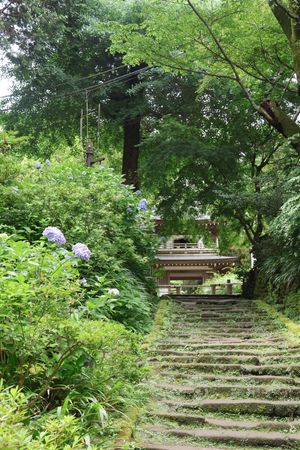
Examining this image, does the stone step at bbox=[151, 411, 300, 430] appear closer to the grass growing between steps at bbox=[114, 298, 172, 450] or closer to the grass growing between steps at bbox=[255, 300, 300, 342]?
the grass growing between steps at bbox=[114, 298, 172, 450]

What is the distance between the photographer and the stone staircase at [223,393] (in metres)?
3.26

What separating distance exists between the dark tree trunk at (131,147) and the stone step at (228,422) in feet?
32.0

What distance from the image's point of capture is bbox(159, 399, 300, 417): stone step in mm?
3775

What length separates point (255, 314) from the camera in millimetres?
8359

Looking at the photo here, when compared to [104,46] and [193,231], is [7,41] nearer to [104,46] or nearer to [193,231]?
[104,46]

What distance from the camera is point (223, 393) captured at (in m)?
4.21

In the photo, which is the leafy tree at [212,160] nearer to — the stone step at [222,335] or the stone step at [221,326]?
the stone step at [221,326]

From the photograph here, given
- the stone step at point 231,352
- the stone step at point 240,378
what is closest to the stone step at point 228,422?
the stone step at point 240,378

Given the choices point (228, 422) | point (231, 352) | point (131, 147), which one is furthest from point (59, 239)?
point (131, 147)

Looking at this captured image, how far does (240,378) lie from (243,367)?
1.03 feet

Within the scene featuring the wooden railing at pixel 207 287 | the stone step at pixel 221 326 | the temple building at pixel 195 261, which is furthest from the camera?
the temple building at pixel 195 261

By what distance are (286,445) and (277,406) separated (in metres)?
0.61

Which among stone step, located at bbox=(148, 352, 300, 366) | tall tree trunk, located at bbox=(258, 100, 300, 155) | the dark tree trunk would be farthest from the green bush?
the dark tree trunk

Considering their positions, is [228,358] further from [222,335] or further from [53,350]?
[53,350]
